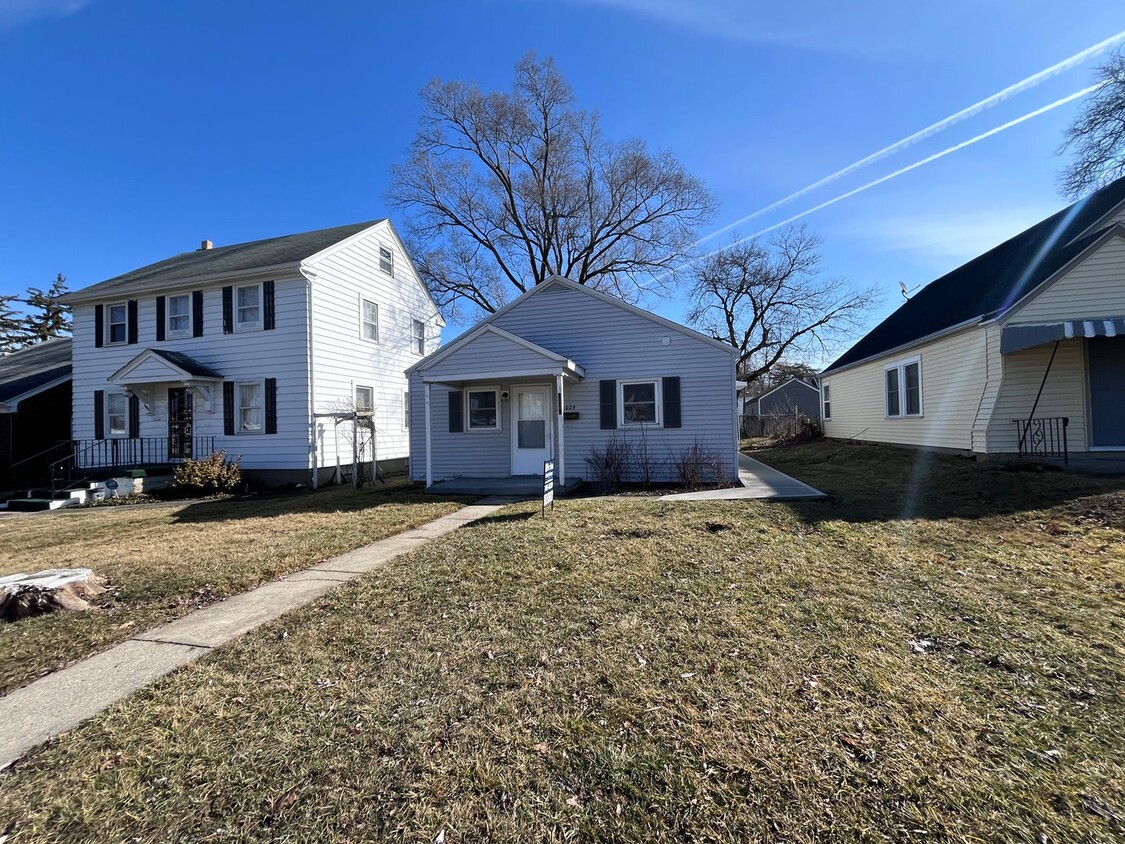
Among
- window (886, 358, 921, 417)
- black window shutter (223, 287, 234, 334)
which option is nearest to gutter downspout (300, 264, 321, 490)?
black window shutter (223, 287, 234, 334)

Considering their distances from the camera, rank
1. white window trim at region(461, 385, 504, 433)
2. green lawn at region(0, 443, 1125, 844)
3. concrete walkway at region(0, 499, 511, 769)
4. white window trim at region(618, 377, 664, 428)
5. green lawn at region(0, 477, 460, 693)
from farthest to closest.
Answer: white window trim at region(461, 385, 504, 433) < white window trim at region(618, 377, 664, 428) < green lawn at region(0, 477, 460, 693) < concrete walkway at region(0, 499, 511, 769) < green lawn at region(0, 443, 1125, 844)

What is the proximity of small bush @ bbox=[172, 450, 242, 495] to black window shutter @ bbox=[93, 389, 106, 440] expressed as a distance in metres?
4.27

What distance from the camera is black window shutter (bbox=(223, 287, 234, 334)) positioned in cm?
1476

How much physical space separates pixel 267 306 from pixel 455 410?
6.36m

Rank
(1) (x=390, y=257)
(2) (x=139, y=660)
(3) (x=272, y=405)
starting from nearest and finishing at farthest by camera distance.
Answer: (2) (x=139, y=660) → (3) (x=272, y=405) → (1) (x=390, y=257)

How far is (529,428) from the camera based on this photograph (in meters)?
12.9

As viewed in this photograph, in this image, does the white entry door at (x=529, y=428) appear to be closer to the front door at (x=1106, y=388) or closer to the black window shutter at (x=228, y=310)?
the black window shutter at (x=228, y=310)

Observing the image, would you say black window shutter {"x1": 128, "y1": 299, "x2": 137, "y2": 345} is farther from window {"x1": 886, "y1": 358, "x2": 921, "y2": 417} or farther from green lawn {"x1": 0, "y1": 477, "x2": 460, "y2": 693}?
window {"x1": 886, "y1": 358, "x2": 921, "y2": 417}

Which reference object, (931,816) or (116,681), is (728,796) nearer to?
(931,816)

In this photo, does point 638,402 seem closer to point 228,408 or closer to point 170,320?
point 228,408

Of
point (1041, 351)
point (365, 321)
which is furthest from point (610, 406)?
point (1041, 351)

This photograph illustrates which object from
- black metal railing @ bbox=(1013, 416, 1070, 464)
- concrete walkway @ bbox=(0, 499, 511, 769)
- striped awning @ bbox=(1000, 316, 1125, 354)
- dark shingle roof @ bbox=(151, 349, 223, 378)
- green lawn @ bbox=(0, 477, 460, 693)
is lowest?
concrete walkway @ bbox=(0, 499, 511, 769)

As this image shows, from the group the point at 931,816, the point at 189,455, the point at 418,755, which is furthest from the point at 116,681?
the point at 189,455

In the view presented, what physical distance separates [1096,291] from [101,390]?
2589 cm
